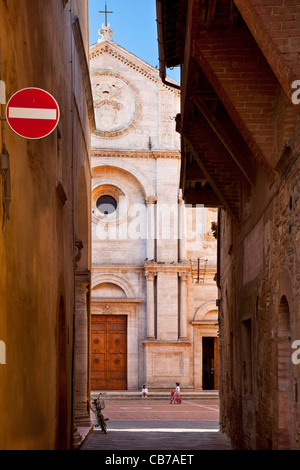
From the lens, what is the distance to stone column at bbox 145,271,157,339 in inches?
1410

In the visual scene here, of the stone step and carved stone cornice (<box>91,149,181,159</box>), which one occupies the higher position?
carved stone cornice (<box>91,149,181,159</box>)

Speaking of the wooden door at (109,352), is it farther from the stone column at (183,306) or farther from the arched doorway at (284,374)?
the arched doorway at (284,374)

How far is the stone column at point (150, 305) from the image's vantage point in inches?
1410

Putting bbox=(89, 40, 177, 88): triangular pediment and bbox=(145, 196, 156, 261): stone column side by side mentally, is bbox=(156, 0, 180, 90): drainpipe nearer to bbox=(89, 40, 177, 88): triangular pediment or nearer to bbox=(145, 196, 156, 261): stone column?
bbox=(145, 196, 156, 261): stone column

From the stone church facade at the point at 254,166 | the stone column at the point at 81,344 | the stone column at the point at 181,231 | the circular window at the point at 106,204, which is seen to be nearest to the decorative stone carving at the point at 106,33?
the circular window at the point at 106,204

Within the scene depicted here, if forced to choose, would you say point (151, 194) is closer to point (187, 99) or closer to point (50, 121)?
point (187, 99)

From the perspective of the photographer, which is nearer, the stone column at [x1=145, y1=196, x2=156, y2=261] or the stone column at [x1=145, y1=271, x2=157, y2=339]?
the stone column at [x1=145, y1=271, x2=157, y2=339]

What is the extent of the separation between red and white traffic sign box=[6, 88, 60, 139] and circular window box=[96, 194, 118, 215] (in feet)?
103

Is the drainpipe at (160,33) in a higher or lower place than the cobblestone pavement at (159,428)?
higher

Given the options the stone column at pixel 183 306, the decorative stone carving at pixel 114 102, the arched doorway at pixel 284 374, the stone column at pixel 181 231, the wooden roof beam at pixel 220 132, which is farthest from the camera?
the decorative stone carving at pixel 114 102

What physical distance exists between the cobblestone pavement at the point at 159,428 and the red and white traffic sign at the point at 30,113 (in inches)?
385

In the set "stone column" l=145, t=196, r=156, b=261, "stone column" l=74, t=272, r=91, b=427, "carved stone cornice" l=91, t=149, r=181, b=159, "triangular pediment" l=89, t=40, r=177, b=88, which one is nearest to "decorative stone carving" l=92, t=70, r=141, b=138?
"triangular pediment" l=89, t=40, r=177, b=88

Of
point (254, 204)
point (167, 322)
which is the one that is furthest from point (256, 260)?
point (167, 322)

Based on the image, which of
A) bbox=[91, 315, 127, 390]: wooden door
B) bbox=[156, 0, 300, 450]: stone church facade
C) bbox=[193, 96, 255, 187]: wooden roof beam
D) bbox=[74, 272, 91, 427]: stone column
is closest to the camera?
bbox=[156, 0, 300, 450]: stone church facade
